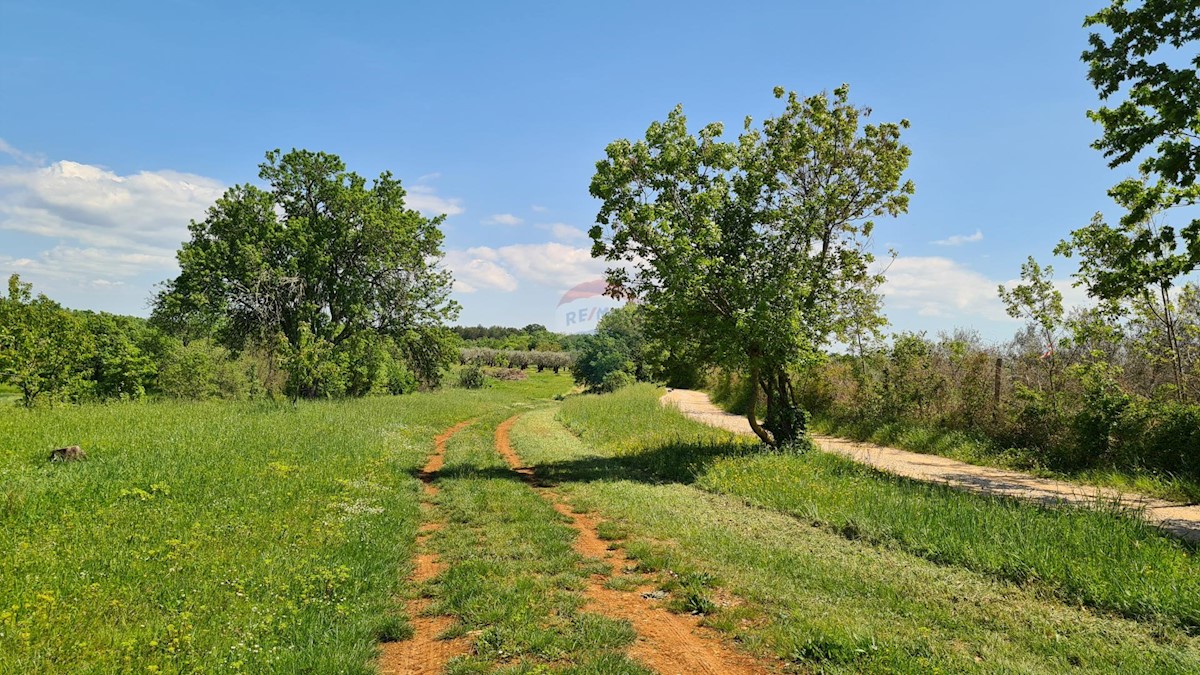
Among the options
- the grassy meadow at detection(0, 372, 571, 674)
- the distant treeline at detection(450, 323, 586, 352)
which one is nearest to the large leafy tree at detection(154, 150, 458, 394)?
the grassy meadow at detection(0, 372, 571, 674)

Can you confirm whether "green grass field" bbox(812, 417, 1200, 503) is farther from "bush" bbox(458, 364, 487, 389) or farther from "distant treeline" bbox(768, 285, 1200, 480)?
"bush" bbox(458, 364, 487, 389)

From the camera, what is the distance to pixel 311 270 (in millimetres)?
29109

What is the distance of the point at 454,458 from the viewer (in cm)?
1555

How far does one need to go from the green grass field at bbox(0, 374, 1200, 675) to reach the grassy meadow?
0.10 feet

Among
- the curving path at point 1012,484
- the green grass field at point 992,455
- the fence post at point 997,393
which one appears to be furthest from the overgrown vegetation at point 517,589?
the fence post at point 997,393

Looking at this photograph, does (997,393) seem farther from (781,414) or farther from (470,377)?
(470,377)

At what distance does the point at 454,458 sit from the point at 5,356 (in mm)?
13685

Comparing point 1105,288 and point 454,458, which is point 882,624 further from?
point 454,458

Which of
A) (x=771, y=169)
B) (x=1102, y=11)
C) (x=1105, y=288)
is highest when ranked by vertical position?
(x=1102, y=11)

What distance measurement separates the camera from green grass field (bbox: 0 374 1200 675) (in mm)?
4453

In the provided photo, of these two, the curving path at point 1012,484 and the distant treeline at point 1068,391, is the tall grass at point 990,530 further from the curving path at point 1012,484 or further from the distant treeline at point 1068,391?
the distant treeline at point 1068,391

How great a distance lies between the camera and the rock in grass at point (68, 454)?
9.74m

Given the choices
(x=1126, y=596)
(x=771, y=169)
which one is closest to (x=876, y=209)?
(x=771, y=169)

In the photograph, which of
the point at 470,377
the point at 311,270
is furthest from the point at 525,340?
the point at 311,270
